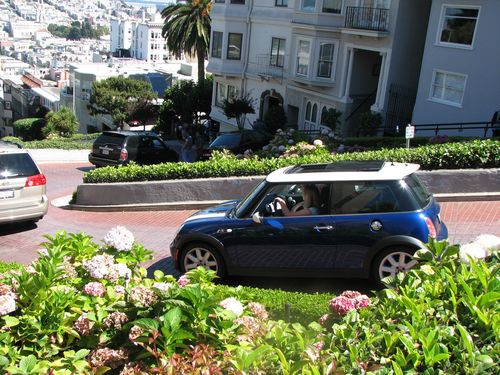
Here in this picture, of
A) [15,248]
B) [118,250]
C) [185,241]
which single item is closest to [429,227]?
[185,241]

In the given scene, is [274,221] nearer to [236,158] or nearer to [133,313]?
[133,313]

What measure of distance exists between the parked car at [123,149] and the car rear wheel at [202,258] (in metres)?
11.5

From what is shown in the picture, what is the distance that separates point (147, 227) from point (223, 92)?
24147mm

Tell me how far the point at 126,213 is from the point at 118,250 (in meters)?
8.70

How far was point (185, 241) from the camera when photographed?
26.2 feet

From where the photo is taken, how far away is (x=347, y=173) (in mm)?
7371

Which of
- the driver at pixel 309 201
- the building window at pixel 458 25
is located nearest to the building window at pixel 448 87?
the building window at pixel 458 25

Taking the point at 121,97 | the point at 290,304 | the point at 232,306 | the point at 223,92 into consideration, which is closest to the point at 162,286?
the point at 232,306

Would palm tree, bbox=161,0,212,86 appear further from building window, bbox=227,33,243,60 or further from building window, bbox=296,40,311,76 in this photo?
building window, bbox=296,40,311,76

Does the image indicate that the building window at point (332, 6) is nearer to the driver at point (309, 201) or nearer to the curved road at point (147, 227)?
the curved road at point (147, 227)

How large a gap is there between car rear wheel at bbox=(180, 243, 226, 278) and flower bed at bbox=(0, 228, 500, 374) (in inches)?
123

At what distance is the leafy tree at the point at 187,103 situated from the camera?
3981 cm

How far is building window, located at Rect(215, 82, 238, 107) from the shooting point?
34.3 m

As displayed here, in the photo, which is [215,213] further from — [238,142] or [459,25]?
[459,25]
